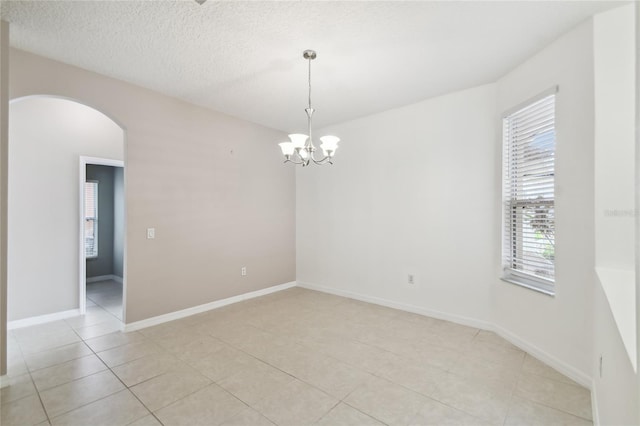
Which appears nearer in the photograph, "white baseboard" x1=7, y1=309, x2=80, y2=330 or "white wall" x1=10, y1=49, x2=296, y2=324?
"white wall" x1=10, y1=49, x2=296, y2=324

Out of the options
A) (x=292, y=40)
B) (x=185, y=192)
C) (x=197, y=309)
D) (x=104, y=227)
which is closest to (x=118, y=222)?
(x=104, y=227)

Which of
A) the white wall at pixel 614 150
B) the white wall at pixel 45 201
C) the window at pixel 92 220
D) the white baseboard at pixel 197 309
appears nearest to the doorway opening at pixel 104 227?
the window at pixel 92 220

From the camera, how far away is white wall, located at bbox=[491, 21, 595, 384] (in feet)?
7.30

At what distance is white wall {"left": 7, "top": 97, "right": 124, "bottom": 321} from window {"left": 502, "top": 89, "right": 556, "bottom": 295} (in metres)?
5.30

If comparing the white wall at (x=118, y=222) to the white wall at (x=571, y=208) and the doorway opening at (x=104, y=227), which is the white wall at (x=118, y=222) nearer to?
the doorway opening at (x=104, y=227)

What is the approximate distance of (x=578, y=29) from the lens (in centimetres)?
229

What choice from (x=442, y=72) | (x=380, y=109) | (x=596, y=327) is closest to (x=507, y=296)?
(x=596, y=327)

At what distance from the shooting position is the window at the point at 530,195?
2623 millimetres

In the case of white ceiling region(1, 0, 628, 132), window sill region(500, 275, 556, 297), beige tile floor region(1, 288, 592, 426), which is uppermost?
white ceiling region(1, 0, 628, 132)

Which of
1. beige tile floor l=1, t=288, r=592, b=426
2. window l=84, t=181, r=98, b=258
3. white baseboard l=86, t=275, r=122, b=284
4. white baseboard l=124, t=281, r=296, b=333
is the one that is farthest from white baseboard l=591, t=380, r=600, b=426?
window l=84, t=181, r=98, b=258

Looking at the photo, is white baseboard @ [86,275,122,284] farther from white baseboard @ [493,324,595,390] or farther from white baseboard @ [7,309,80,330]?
white baseboard @ [493,324,595,390]

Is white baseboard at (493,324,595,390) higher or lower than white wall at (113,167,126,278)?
lower

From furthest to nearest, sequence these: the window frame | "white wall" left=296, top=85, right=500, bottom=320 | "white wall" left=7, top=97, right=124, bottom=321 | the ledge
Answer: "white wall" left=7, top=97, right=124, bottom=321
"white wall" left=296, top=85, right=500, bottom=320
the window frame
the ledge

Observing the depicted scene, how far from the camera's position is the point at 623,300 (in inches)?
61.9
